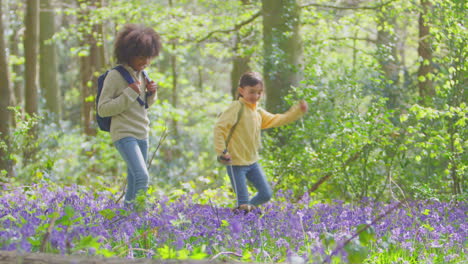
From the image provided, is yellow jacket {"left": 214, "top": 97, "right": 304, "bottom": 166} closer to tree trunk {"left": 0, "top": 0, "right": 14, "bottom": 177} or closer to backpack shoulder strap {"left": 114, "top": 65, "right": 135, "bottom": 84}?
backpack shoulder strap {"left": 114, "top": 65, "right": 135, "bottom": 84}

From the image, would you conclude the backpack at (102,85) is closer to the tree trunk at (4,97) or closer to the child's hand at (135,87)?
the child's hand at (135,87)

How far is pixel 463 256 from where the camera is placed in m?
4.28

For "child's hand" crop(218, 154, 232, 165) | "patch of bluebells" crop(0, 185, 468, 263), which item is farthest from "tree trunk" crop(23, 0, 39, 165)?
"child's hand" crop(218, 154, 232, 165)

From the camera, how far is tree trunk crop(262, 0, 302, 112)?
8.93m

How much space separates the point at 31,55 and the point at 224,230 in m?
7.90

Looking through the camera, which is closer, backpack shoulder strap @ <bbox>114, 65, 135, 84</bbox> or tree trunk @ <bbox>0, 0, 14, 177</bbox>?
backpack shoulder strap @ <bbox>114, 65, 135, 84</bbox>

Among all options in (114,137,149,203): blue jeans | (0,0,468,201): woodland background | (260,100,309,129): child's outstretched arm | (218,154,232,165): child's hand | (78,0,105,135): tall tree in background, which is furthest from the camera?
(78,0,105,135): tall tree in background

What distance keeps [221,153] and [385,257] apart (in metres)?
2.12

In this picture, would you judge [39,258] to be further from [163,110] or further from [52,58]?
[52,58]

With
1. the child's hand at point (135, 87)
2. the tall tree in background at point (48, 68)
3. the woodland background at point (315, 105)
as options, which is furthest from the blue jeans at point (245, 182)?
the tall tree in background at point (48, 68)

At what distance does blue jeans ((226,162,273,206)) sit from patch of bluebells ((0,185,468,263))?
25cm

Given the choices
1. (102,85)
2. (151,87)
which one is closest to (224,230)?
(151,87)

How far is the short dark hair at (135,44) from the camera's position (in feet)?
17.6

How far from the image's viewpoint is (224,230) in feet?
14.5
